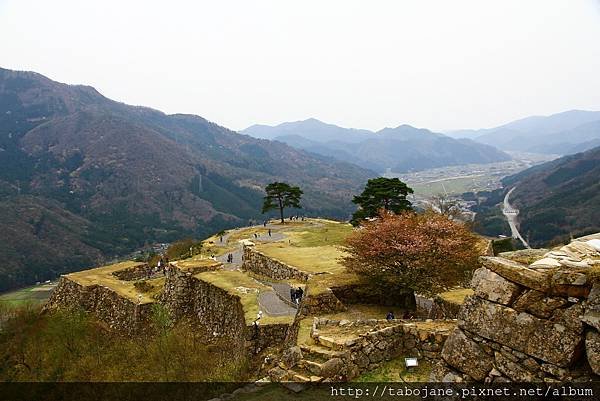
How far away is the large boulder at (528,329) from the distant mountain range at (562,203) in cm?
7231

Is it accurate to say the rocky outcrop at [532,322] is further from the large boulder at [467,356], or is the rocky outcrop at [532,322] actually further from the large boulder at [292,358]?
the large boulder at [292,358]

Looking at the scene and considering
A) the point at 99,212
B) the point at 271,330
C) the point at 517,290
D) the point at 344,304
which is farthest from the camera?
the point at 99,212

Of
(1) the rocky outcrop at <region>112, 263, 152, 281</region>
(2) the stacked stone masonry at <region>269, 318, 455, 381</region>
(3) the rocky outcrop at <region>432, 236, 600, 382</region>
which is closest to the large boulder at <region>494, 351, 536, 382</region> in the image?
(3) the rocky outcrop at <region>432, 236, 600, 382</region>

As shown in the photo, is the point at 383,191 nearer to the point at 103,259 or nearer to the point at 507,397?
the point at 507,397

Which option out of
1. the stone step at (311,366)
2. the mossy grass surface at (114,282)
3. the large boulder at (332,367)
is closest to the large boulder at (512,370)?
the large boulder at (332,367)

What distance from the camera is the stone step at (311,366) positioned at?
30.4 feet

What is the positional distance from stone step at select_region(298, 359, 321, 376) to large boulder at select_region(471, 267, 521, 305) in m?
3.99

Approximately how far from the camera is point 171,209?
623ft

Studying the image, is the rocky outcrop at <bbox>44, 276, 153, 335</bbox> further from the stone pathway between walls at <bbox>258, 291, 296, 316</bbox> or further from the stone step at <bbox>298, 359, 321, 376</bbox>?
the stone step at <bbox>298, 359, 321, 376</bbox>

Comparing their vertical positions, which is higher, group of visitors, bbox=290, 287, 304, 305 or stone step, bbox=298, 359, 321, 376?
stone step, bbox=298, 359, 321, 376

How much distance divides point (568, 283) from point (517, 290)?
27.9 inches

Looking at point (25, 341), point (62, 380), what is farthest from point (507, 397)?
point (25, 341)

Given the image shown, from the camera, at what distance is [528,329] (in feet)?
20.8

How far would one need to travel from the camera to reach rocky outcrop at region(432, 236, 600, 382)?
5941 mm
